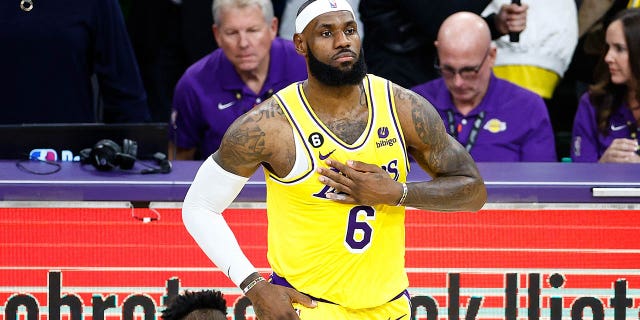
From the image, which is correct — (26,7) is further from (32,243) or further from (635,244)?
(635,244)

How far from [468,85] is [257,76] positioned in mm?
1133

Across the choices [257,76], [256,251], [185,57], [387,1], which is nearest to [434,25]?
[387,1]

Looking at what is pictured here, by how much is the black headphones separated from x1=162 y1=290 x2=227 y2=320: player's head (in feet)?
3.49

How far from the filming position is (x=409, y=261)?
4.98m

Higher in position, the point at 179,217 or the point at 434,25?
the point at 434,25

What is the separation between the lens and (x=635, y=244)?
196 inches

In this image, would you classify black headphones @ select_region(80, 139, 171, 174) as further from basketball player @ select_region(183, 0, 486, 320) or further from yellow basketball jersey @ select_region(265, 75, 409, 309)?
yellow basketball jersey @ select_region(265, 75, 409, 309)

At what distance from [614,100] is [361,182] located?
2594 millimetres

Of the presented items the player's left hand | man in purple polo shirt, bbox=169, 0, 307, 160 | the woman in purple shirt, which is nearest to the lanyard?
the woman in purple shirt

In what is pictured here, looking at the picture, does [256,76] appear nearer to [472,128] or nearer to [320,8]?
[472,128]

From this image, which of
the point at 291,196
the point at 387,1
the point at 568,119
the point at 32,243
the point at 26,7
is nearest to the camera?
the point at 291,196

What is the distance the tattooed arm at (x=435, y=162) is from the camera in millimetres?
4152

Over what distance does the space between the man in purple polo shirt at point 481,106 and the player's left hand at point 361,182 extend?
6.71 feet

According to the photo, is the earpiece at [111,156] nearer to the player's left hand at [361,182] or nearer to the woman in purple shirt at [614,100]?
the player's left hand at [361,182]
